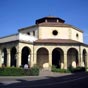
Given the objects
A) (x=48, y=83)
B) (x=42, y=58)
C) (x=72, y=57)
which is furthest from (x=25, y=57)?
(x=48, y=83)

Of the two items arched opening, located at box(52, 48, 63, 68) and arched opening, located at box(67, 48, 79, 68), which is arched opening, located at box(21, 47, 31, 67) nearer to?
arched opening, located at box(52, 48, 63, 68)

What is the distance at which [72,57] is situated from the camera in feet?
156

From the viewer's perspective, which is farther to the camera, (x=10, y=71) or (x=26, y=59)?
(x=26, y=59)

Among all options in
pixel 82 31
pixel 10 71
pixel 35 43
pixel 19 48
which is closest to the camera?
pixel 10 71

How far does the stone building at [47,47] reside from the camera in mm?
42938

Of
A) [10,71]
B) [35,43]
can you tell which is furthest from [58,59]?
[10,71]

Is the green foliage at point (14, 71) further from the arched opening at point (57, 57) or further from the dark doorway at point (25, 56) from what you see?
the arched opening at point (57, 57)

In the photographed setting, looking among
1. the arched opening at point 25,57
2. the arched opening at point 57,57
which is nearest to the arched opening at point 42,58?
the arched opening at point 57,57

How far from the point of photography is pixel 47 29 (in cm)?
4731

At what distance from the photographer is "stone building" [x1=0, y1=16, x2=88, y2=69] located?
42938 mm

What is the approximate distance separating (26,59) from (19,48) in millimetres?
6203

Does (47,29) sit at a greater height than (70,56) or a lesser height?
greater

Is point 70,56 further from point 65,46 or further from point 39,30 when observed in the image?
point 39,30

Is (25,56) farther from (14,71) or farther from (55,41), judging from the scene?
(14,71)
